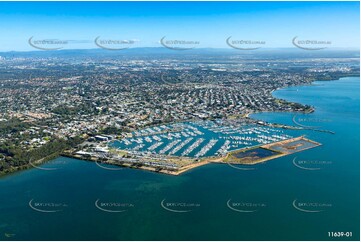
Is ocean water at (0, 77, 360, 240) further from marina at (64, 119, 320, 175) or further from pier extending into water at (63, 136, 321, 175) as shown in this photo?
marina at (64, 119, 320, 175)

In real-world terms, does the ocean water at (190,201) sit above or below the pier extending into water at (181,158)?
below

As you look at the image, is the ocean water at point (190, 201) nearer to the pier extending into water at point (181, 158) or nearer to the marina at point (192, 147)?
Result: the pier extending into water at point (181, 158)

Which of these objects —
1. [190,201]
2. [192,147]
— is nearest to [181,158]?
[192,147]

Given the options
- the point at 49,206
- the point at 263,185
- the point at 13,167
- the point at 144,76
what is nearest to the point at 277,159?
the point at 263,185

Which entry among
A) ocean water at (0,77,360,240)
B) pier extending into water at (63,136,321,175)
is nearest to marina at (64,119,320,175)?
pier extending into water at (63,136,321,175)

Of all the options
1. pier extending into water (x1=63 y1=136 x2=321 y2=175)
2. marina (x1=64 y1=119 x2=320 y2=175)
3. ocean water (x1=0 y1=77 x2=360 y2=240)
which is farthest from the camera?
marina (x1=64 y1=119 x2=320 y2=175)

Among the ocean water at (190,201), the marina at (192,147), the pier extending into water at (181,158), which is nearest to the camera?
the ocean water at (190,201)

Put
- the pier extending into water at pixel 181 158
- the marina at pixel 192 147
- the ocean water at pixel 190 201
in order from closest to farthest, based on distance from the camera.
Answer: the ocean water at pixel 190 201, the pier extending into water at pixel 181 158, the marina at pixel 192 147

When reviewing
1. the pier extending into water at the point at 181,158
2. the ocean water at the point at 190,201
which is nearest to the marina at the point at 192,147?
the pier extending into water at the point at 181,158
